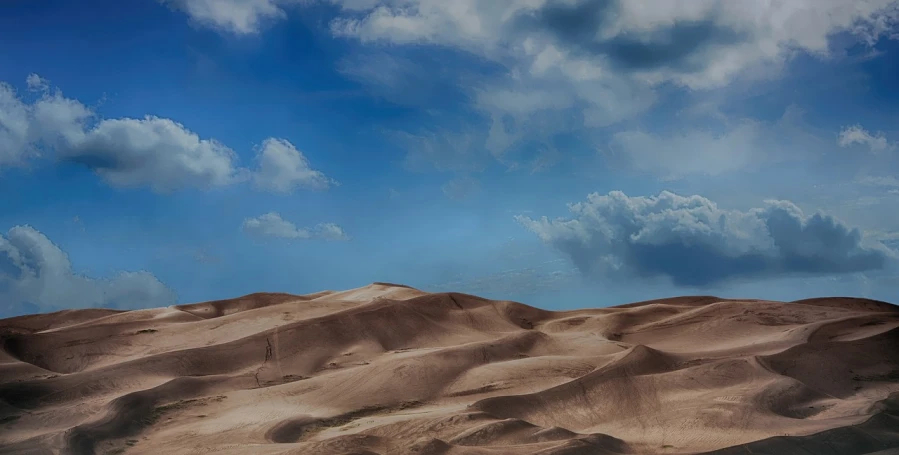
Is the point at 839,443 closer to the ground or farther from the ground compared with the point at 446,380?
closer to the ground

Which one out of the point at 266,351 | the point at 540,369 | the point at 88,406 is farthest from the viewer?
the point at 266,351

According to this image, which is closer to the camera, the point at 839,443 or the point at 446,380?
the point at 839,443

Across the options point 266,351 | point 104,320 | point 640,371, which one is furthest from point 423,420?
point 104,320

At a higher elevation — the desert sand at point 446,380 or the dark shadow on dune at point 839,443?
the desert sand at point 446,380

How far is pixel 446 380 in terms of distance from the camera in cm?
1464

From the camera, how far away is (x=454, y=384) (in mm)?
14531

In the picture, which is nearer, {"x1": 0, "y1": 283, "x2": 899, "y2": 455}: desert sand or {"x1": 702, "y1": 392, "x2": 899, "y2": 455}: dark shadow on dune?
{"x1": 702, "y1": 392, "x2": 899, "y2": 455}: dark shadow on dune

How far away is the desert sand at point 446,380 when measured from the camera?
11469 millimetres

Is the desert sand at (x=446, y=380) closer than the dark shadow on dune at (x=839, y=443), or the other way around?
the dark shadow on dune at (x=839, y=443)

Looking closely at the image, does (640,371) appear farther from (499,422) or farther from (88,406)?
(88,406)

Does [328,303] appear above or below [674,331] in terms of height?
above

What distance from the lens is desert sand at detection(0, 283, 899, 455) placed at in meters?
11.5

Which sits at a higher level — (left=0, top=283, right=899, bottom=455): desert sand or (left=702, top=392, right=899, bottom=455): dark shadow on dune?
(left=0, top=283, right=899, bottom=455): desert sand

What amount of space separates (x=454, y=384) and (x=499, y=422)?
3213 millimetres
